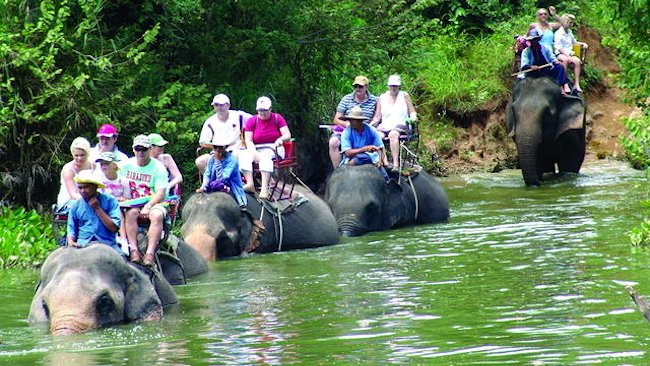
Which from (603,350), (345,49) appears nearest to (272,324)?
(603,350)

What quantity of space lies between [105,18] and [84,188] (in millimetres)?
9001

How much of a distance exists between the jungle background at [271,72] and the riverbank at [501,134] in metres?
0.03

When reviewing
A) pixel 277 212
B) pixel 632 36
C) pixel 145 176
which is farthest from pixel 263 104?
pixel 632 36

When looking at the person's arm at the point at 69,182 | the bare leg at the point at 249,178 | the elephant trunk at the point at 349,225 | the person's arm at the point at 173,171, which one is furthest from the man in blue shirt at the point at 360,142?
the person's arm at the point at 69,182

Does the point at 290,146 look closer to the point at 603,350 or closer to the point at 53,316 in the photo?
the point at 53,316

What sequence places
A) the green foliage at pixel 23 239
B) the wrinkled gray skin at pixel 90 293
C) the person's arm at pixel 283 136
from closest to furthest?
1. the wrinkled gray skin at pixel 90 293
2. the green foliage at pixel 23 239
3. the person's arm at pixel 283 136

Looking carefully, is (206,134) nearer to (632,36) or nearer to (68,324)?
(632,36)

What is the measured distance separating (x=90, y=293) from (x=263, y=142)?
24.8 ft

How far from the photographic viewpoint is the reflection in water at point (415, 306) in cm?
1145

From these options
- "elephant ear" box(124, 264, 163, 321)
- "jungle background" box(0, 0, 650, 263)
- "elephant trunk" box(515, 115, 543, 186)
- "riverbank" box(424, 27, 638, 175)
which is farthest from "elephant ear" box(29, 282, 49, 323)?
"riverbank" box(424, 27, 638, 175)

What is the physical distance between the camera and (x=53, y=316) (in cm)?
1289

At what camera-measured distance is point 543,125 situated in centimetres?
2631

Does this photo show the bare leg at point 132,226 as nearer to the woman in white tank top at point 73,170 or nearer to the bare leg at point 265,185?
the woman in white tank top at point 73,170

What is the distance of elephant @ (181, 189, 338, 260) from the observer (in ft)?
61.1
